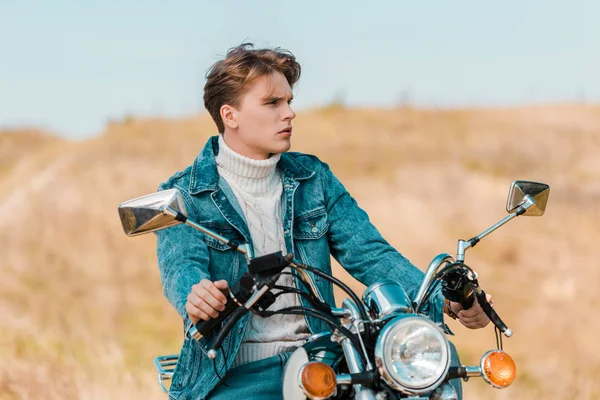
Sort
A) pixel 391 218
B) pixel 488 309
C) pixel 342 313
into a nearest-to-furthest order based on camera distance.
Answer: pixel 342 313 → pixel 488 309 → pixel 391 218

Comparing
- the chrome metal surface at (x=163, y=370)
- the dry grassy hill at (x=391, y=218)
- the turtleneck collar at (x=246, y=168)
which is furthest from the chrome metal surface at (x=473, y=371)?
the dry grassy hill at (x=391, y=218)

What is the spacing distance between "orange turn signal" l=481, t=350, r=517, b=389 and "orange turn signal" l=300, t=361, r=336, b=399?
0.44 meters

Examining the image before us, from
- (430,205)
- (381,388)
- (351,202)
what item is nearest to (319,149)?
(430,205)

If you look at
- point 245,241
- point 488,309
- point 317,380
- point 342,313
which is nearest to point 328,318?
point 342,313

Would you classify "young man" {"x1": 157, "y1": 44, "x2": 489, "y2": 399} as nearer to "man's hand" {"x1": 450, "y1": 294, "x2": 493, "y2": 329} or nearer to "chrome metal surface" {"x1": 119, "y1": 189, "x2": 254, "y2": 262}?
"man's hand" {"x1": 450, "y1": 294, "x2": 493, "y2": 329}

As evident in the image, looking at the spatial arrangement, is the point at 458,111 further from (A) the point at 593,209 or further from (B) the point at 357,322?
(B) the point at 357,322

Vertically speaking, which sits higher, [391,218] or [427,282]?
[391,218]

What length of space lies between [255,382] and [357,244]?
28.3 inches

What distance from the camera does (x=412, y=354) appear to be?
2537 millimetres

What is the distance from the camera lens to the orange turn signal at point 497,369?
104 inches

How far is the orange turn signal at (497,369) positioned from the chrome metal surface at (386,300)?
249mm

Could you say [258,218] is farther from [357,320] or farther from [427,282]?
[357,320]

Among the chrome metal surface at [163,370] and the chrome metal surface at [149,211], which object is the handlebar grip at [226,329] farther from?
the chrome metal surface at [163,370]

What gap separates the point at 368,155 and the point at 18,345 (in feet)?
51.6
